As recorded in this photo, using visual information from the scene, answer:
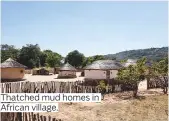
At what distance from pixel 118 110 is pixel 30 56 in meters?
55.2

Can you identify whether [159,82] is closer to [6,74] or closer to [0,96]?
[0,96]

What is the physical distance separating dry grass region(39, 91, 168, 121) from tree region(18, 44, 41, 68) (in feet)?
164

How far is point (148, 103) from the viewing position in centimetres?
1686

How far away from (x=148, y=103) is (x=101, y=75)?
13.6 metres

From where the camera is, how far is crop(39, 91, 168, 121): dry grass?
43.3ft

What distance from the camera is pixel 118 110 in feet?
49.3

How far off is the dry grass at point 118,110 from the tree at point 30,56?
50.1 m

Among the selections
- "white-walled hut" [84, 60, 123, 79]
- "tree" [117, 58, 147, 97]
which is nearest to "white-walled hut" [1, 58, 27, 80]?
"white-walled hut" [84, 60, 123, 79]

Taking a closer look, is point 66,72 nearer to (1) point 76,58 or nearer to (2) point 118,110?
(1) point 76,58

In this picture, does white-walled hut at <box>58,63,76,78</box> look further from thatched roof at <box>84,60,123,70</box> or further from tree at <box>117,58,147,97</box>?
tree at <box>117,58,147,97</box>

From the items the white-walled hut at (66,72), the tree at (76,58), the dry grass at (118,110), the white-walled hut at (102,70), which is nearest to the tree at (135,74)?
the dry grass at (118,110)

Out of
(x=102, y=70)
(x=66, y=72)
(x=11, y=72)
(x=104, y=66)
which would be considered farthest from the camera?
(x=66, y=72)

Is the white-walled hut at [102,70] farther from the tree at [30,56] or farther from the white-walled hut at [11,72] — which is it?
the tree at [30,56]

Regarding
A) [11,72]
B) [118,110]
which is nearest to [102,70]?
[118,110]
